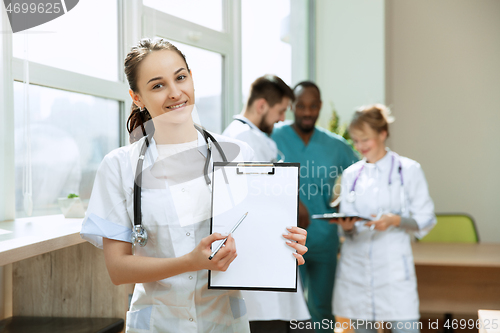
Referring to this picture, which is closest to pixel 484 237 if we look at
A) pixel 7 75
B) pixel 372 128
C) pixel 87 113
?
pixel 372 128

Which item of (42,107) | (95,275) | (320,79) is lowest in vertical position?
(95,275)

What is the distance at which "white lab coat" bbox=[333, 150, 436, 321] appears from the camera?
2.00 meters

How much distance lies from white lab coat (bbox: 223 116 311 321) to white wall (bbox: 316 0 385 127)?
1926 millimetres

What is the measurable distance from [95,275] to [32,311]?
10.5 inches

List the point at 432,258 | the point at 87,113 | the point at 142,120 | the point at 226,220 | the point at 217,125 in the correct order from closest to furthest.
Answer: the point at 226,220
the point at 142,120
the point at 87,113
the point at 432,258
the point at 217,125

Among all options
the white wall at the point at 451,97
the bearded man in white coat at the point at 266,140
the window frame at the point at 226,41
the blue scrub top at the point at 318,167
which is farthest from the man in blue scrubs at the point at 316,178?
the white wall at the point at 451,97

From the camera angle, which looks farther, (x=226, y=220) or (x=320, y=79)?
(x=320, y=79)

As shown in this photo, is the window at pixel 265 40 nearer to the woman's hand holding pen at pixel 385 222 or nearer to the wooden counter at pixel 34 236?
the woman's hand holding pen at pixel 385 222

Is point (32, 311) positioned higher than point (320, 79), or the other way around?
point (320, 79)

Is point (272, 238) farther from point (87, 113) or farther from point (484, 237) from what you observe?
point (484, 237)

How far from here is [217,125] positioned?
3023 millimetres

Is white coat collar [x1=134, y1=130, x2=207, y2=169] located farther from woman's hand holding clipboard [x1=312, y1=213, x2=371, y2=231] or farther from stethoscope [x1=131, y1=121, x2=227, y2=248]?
woman's hand holding clipboard [x1=312, y1=213, x2=371, y2=231]

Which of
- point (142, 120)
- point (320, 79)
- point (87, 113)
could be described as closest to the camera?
point (142, 120)

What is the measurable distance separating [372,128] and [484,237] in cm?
235
